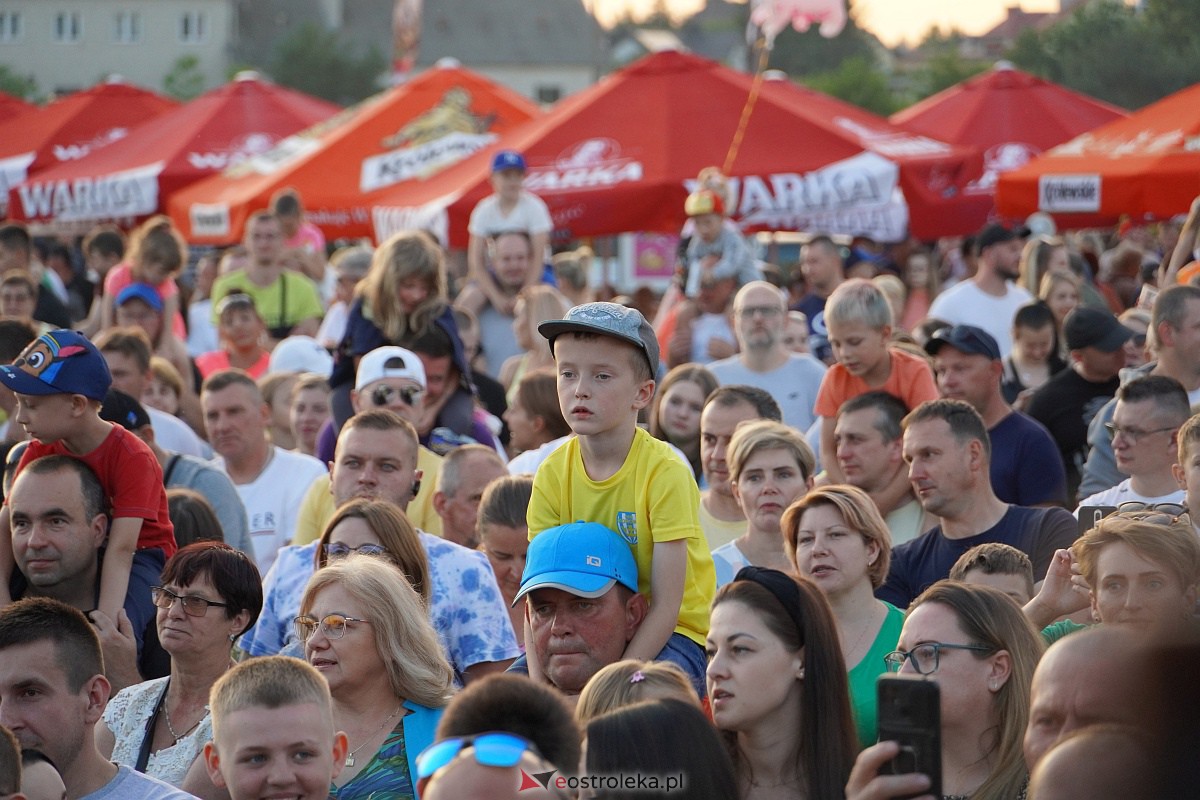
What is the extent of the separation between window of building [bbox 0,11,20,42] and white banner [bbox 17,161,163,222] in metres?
51.0

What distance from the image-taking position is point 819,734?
3.62 m

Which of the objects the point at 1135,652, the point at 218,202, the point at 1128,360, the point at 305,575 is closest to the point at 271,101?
the point at 218,202

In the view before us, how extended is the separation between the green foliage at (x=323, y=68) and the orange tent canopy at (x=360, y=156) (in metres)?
47.1

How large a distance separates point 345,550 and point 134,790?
1231 mm

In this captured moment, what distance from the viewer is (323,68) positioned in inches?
2443

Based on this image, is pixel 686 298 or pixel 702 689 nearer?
pixel 702 689

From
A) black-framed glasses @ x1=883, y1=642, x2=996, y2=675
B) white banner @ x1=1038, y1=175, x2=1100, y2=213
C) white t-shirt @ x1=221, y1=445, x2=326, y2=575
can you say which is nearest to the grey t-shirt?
black-framed glasses @ x1=883, y1=642, x2=996, y2=675

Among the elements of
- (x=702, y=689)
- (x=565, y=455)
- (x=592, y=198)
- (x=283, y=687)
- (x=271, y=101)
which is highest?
(x=271, y=101)

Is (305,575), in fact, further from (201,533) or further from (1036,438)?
(1036,438)

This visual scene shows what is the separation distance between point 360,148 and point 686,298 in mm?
5410

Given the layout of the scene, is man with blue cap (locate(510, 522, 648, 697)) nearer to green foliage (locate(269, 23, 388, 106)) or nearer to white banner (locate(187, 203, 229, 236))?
white banner (locate(187, 203, 229, 236))

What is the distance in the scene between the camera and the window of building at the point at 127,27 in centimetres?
6606

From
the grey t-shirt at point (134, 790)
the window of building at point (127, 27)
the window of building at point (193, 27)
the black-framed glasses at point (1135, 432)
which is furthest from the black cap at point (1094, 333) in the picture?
the window of building at point (193, 27)

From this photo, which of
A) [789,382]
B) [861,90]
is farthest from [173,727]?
[861,90]
